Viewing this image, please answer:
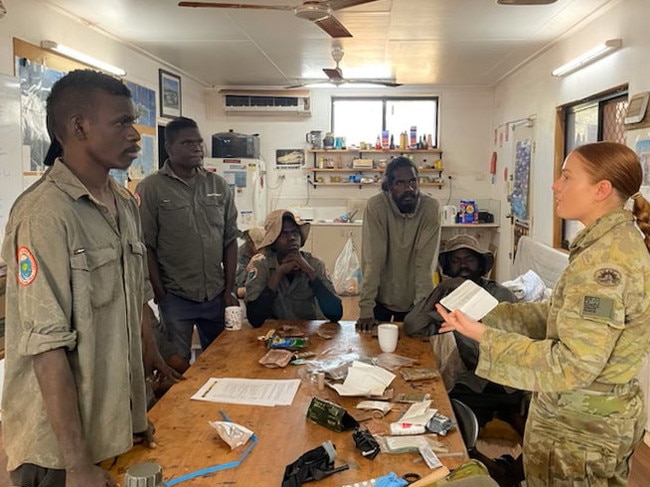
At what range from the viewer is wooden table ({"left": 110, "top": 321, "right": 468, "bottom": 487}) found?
4.44 ft

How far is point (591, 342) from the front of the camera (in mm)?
1345

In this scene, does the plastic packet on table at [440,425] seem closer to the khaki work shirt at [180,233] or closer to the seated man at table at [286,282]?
the seated man at table at [286,282]

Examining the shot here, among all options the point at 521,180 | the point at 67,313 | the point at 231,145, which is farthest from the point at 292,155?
the point at 67,313

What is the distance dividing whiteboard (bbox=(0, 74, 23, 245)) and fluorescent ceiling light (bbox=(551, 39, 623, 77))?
3.75 m

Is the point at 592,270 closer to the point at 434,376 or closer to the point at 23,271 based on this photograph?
the point at 434,376

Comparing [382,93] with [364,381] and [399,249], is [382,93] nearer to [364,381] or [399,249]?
[399,249]

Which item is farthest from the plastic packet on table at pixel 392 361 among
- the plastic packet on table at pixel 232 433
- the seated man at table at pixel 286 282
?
the plastic packet on table at pixel 232 433

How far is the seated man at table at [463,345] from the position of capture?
2.50m

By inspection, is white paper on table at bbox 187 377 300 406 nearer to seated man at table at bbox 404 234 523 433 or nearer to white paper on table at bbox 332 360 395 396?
white paper on table at bbox 332 360 395 396

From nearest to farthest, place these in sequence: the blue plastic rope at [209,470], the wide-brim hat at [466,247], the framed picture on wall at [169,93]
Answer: the blue plastic rope at [209,470]
the wide-brim hat at [466,247]
the framed picture on wall at [169,93]

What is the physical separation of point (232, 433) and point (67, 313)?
544 millimetres

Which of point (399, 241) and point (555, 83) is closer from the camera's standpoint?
point (399, 241)

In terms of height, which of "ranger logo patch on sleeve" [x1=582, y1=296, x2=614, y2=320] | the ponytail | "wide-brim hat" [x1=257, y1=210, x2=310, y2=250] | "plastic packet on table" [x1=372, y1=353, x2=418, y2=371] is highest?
the ponytail

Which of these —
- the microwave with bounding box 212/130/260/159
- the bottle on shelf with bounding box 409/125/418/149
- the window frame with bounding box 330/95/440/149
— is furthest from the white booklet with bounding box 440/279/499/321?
the window frame with bounding box 330/95/440/149
